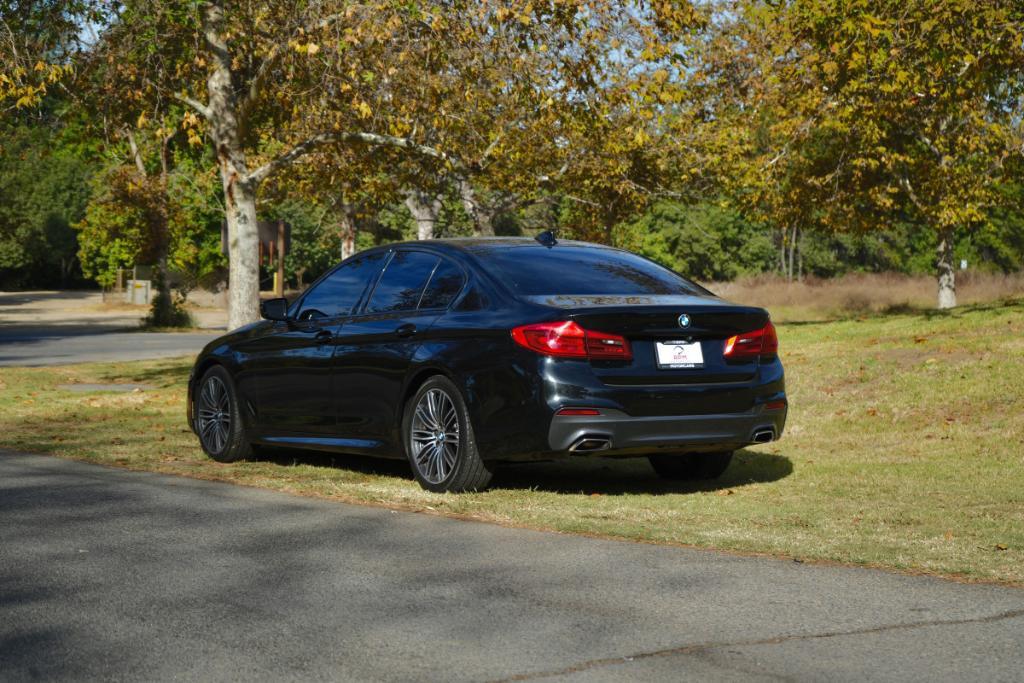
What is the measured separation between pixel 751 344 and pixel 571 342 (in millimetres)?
1290

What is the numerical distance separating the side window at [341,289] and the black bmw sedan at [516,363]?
2 centimetres

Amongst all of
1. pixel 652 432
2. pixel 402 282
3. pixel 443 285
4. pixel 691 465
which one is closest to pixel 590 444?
pixel 652 432

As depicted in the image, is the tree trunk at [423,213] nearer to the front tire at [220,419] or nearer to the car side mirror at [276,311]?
the front tire at [220,419]

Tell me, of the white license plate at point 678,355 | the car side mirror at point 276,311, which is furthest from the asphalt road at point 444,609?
the car side mirror at point 276,311

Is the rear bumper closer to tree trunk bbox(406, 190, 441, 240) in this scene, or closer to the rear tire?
the rear tire

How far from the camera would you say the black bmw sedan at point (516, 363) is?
26.6 feet

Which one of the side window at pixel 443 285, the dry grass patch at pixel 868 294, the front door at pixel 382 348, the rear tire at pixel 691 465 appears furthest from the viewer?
the dry grass patch at pixel 868 294

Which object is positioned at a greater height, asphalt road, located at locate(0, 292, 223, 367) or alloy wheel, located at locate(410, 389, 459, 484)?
alloy wheel, located at locate(410, 389, 459, 484)

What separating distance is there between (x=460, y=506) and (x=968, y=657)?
3.82 m

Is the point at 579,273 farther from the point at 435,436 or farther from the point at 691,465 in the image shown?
the point at 691,465

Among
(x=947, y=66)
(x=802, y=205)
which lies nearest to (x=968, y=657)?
(x=947, y=66)

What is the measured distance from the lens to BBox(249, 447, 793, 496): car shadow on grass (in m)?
9.41

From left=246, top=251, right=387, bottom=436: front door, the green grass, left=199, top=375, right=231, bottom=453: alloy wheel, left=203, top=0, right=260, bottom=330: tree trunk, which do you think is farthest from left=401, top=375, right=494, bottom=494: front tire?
Result: left=203, top=0, right=260, bottom=330: tree trunk

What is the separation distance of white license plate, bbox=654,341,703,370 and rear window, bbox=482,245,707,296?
0.57 m
